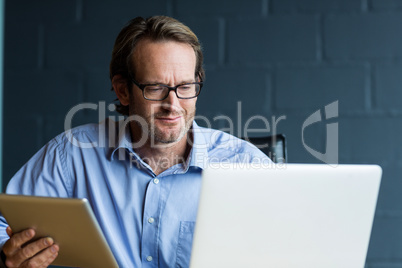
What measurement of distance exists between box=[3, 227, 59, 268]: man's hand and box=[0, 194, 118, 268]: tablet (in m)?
0.01

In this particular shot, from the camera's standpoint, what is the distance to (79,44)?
229cm

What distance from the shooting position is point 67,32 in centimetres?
229

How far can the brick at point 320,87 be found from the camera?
7.32 feet

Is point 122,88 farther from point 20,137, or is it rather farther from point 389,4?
point 389,4

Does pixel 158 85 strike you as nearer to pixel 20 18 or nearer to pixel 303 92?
pixel 303 92

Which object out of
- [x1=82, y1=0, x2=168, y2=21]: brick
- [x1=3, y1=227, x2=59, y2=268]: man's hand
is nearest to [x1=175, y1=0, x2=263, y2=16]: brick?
[x1=82, y1=0, x2=168, y2=21]: brick

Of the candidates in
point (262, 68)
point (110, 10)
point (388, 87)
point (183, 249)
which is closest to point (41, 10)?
point (110, 10)

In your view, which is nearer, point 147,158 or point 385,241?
point 147,158

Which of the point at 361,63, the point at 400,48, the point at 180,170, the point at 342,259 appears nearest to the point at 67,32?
the point at 180,170

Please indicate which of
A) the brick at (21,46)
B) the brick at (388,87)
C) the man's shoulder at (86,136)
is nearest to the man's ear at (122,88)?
the man's shoulder at (86,136)

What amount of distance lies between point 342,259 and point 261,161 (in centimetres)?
66

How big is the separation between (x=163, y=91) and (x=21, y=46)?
1.07 m

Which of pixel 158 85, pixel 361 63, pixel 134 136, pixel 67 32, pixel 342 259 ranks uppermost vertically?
pixel 67 32

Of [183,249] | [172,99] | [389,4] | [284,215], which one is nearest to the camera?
[284,215]
